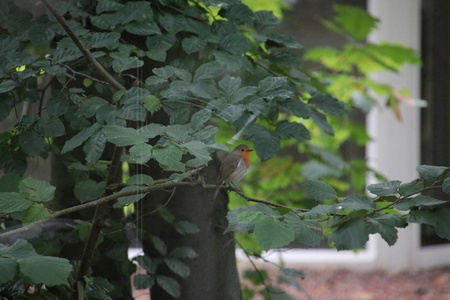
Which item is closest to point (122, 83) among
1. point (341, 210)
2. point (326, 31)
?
point (341, 210)

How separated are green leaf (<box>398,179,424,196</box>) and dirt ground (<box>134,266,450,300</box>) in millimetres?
310

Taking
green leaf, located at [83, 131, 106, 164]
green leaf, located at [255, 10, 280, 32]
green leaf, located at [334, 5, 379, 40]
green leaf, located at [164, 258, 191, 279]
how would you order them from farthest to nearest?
green leaf, located at [334, 5, 379, 40] → green leaf, located at [255, 10, 280, 32] → green leaf, located at [164, 258, 191, 279] → green leaf, located at [83, 131, 106, 164]

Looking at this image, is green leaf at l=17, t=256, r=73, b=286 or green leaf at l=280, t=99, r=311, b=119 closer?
green leaf at l=17, t=256, r=73, b=286

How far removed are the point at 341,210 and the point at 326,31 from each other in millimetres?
534

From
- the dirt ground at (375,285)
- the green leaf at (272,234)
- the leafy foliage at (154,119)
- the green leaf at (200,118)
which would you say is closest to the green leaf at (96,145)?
the leafy foliage at (154,119)

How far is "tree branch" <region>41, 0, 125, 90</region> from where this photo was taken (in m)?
0.75

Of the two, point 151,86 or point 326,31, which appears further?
point 326,31

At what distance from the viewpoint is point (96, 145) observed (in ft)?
2.28

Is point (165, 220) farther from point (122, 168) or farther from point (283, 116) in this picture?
point (283, 116)

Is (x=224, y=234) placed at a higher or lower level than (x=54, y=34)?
lower

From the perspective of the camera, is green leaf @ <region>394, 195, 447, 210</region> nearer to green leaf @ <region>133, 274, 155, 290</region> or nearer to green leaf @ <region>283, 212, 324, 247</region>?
green leaf @ <region>283, 212, 324, 247</region>

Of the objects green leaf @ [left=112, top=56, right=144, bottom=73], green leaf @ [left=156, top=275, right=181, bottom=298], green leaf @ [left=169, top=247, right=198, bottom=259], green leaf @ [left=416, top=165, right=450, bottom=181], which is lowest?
green leaf @ [left=156, top=275, right=181, bottom=298]

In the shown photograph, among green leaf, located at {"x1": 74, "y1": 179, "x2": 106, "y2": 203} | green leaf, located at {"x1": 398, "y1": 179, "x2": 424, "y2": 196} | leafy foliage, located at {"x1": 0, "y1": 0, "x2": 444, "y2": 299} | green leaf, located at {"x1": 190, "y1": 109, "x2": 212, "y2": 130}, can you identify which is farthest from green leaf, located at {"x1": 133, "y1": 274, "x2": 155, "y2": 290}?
green leaf, located at {"x1": 398, "y1": 179, "x2": 424, "y2": 196}

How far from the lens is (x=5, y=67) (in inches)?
29.0
